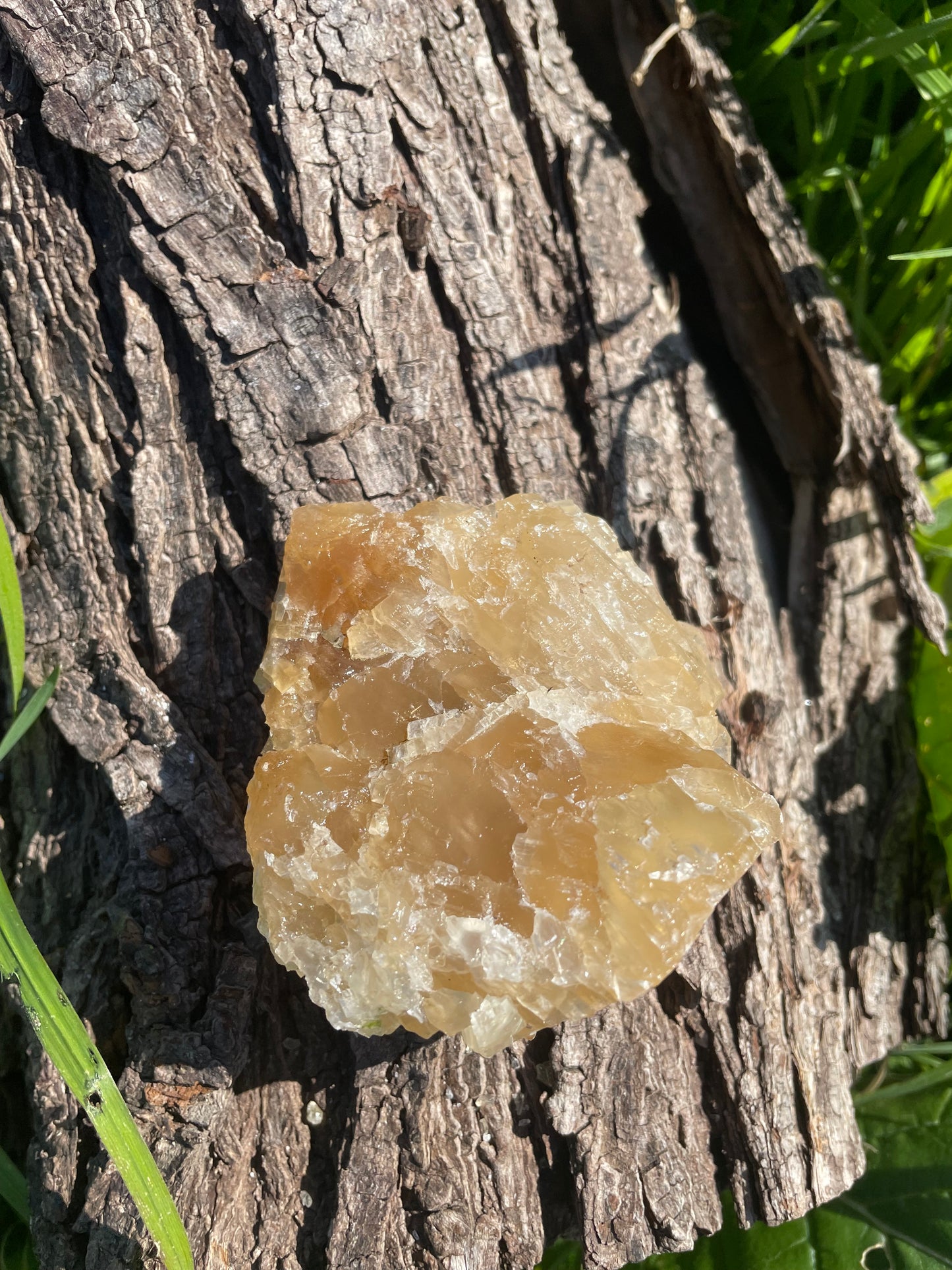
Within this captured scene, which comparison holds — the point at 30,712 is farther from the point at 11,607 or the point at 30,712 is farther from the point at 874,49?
the point at 874,49

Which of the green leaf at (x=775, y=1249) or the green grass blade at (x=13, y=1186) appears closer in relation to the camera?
the green grass blade at (x=13, y=1186)

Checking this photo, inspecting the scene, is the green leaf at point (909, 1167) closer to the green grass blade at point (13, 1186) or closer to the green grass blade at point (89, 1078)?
the green grass blade at point (89, 1078)

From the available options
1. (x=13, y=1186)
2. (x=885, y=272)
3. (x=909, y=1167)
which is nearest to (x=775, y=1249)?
(x=909, y=1167)

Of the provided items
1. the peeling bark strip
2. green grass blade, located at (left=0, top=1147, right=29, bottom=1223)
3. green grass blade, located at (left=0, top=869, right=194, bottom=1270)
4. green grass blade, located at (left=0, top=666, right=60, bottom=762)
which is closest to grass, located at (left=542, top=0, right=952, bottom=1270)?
the peeling bark strip

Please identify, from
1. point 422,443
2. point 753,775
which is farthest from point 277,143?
point 753,775

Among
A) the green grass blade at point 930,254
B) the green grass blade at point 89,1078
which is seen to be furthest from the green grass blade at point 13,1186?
the green grass blade at point 930,254

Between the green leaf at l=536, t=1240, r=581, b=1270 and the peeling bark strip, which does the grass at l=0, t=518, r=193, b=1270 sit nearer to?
the peeling bark strip
